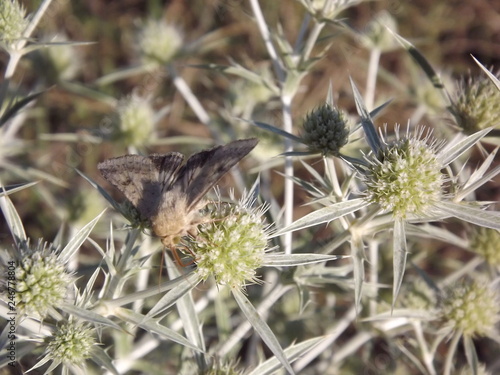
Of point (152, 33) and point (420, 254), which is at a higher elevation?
point (152, 33)

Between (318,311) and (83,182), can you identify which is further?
(83,182)

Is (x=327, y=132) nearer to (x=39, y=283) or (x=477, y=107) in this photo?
(x=477, y=107)

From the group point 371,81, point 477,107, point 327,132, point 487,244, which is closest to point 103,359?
point 327,132

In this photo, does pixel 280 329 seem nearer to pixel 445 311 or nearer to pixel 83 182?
pixel 445 311

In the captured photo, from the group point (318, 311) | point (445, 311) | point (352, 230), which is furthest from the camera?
point (318, 311)

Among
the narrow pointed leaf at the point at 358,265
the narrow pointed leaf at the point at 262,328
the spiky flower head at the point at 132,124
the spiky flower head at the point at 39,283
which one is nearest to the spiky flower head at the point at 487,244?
the narrow pointed leaf at the point at 358,265

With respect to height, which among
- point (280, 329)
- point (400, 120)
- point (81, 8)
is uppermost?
point (81, 8)

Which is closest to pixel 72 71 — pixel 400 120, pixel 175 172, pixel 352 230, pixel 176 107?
pixel 176 107
